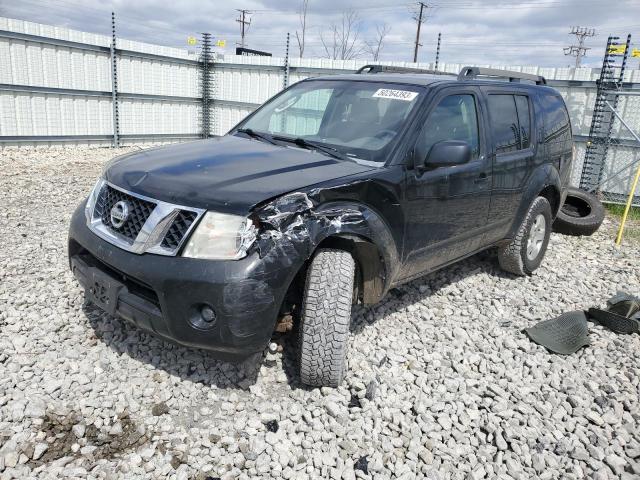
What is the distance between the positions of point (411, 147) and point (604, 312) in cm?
230

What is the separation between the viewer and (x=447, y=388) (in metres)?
3.26

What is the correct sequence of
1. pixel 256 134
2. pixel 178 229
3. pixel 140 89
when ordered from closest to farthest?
pixel 178 229 → pixel 256 134 → pixel 140 89

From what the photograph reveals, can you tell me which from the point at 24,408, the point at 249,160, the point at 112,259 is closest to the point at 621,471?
the point at 249,160

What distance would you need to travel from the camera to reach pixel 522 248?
5.05m

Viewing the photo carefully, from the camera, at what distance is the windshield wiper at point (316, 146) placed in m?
3.40

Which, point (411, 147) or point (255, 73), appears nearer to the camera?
point (411, 147)

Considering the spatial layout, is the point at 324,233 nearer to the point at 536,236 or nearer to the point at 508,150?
the point at 508,150

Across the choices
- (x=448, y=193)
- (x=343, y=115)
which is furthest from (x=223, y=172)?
(x=448, y=193)

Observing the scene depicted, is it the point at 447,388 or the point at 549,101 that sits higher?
the point at 549,101

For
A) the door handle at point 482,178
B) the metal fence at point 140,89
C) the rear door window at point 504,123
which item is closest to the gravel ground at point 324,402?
the door handle at point 482,178

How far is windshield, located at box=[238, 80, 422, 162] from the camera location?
3500 mm

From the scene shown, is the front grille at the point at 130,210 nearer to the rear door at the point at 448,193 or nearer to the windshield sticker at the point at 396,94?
the rear door at the point at 448,193

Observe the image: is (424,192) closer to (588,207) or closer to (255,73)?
(588,207)

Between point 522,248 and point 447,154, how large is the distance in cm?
217
